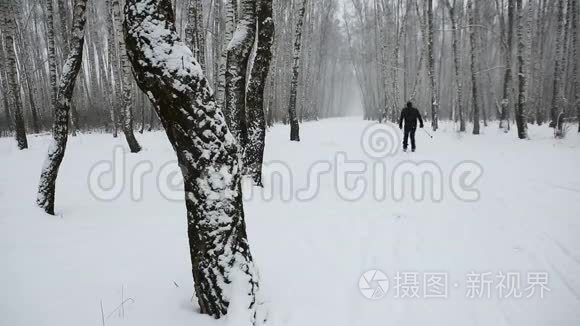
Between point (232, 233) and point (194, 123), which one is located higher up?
Answer: point (194, 123)

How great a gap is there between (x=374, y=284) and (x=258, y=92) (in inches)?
161

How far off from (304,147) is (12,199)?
7.68 m

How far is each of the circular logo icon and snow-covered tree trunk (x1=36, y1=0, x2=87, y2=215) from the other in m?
4.18

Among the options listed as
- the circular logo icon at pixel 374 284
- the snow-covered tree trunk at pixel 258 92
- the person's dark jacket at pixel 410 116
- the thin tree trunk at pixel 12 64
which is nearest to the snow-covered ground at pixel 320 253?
the circular logo icon at pixel 374 284

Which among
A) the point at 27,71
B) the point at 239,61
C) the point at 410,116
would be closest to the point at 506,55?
the point at 410,116

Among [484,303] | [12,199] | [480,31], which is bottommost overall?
[484,303]

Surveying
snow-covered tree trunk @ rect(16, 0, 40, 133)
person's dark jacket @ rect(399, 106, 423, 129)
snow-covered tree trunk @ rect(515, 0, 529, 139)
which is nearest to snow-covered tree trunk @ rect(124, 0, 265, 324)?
person's dark jacket @ rect(399, 106, 423, 129)

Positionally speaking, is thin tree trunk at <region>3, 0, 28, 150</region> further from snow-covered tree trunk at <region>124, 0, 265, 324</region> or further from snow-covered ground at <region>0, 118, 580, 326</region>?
snow-covered tree trunk at <region>124, 0, 265, 324</region>

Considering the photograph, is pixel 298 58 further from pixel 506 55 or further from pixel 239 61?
pixel 506 55

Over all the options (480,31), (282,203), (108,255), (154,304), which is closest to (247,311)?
(154,304)

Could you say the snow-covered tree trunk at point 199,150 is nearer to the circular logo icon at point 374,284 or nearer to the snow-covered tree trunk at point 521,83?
the circular logo icon at point 374,284

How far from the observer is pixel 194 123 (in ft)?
8.24

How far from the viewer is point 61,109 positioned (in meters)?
4.74

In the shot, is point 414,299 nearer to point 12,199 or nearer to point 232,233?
point 232,233
